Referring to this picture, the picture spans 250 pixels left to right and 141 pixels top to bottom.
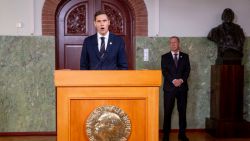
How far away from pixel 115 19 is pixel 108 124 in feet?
12.5

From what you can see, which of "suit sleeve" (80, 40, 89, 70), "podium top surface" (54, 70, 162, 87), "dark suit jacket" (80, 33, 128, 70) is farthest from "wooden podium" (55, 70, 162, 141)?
"suit sleeve" (80, 40, 89, 70)

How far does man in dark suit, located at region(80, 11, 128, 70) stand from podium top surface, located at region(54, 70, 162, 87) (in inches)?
15.4

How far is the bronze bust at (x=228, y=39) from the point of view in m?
5.80

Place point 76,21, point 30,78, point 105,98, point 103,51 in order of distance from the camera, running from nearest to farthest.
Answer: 1. point 105,98
2. point 103,51
3. point 30,78
4. point 76,21

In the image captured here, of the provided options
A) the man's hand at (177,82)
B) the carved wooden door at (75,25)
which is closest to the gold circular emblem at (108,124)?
the man's hand at (177,82)

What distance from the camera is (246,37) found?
20.2 feet

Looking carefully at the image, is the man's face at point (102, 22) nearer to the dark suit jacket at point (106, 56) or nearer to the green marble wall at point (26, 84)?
the dark suit jacket at point (106, 56)

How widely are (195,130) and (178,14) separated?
1980 millimetres

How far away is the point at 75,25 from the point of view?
6059 mm

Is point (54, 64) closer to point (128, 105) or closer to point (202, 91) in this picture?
point (202, 91)

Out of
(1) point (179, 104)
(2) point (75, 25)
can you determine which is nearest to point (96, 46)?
(1) point (179, 104)

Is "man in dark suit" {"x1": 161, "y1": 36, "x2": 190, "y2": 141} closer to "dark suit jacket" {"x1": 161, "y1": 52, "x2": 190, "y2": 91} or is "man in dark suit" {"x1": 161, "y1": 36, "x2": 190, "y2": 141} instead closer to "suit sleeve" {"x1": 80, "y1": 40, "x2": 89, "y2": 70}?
"dark suit jacket" {"x1": 161, "y1": 52, "x2": 190, "y2": 91}

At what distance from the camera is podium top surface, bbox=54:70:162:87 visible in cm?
245

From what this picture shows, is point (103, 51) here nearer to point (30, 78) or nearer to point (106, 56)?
point (106, 56)
